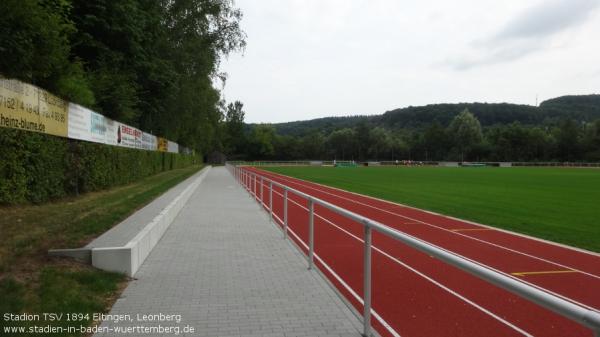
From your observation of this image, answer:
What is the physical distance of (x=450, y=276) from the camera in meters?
4.66

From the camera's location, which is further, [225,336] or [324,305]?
[324,305]

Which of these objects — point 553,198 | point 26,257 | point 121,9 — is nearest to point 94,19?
point 121,9

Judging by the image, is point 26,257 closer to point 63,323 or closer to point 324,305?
point 63,323

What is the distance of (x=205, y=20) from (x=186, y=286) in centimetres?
2270

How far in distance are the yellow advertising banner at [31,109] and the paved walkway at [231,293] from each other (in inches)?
156

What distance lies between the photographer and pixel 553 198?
20.0m

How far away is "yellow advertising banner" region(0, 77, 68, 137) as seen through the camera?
372 inches

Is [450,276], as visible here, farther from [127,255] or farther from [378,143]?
[378,143]

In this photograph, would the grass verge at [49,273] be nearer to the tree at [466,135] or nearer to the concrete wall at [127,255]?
the concrete wall at [127,255]

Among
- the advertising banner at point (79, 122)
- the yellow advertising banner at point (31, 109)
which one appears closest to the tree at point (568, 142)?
the advertising banner at point (79, 122)

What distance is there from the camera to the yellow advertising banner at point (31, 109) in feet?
31.0

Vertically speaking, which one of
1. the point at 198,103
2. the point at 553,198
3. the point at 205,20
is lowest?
the point at 553,198

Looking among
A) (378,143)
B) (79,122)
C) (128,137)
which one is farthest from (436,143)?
(79,122)

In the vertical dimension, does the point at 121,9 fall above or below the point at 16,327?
above
